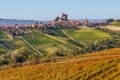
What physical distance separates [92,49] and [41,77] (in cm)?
10535

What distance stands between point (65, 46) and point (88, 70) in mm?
148190

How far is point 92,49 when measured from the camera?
154625 mm

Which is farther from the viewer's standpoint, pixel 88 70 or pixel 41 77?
pixel 41 77

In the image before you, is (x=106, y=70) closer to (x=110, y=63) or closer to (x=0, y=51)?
(x=110, y=63)

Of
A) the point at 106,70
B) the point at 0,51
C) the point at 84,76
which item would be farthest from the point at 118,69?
the point at 0,51

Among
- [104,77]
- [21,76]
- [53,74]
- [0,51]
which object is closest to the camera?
[104,77]

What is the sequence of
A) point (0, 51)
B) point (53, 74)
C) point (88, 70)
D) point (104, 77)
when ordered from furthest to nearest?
point (0, 51)
point (53, 74)
point (88, 70)
point (104, 77)

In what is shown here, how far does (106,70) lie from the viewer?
46.0 m

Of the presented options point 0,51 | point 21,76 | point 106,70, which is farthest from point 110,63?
point 0,51

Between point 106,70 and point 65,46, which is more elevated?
point 106,70

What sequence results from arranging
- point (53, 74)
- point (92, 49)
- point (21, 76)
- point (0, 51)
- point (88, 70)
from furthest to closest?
point (0, 51), point (92, 49), point (21, 76), point (53, 74), point (88, 70)

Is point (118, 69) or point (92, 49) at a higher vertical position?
point (118, 69)

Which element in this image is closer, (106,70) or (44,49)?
(106,70)

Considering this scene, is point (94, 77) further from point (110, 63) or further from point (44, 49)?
point (44, 49)
